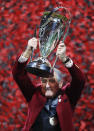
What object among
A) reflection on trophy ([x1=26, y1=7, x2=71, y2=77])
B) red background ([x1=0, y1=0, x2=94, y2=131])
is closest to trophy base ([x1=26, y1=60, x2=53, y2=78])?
reflection on trophy ([x1=26, y1=7, x2=71, y2=77])

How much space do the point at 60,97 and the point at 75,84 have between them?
0.61 ft

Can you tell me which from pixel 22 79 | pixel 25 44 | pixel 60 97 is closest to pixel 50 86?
pixel 60 97

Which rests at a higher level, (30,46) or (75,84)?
(30,46)

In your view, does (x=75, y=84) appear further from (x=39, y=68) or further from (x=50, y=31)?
(x=50, y=31)

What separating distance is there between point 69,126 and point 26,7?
1798 millimetres

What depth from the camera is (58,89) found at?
303cm

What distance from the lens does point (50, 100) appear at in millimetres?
3037

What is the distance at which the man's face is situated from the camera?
2.97 meters

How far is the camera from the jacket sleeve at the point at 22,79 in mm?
2963

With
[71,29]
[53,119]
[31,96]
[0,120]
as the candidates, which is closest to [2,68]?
[0,120]

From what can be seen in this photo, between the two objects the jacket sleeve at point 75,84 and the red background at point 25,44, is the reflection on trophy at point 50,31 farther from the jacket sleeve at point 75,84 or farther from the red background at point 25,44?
the red background at point 25,44

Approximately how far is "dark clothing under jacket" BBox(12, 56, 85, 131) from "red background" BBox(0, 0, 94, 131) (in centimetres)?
93

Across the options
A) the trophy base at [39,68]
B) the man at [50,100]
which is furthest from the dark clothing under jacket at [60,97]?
the trophy base at [39,68]

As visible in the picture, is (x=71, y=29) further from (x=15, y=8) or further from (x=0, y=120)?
(x=0, y=120)
